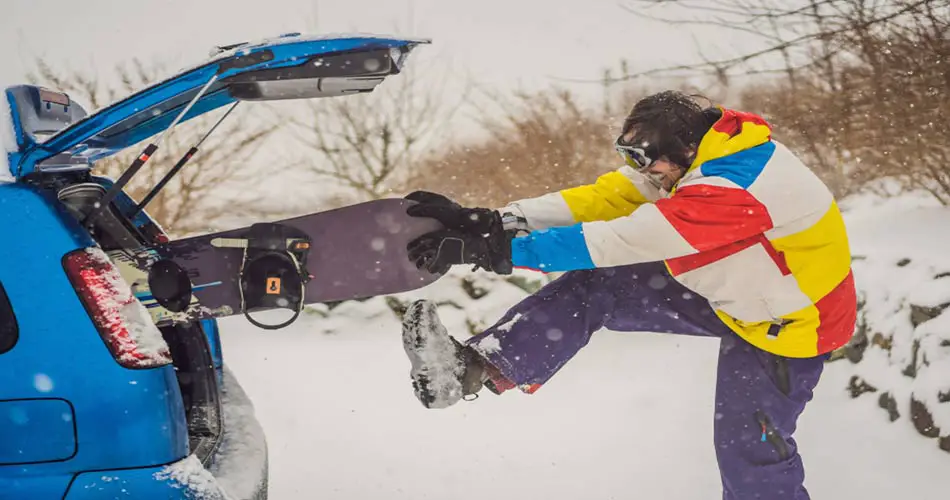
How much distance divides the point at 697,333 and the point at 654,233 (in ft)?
2.51

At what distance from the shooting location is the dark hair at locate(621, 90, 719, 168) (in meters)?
2.45

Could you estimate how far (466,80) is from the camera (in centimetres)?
829

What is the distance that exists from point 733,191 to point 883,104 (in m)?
3.67

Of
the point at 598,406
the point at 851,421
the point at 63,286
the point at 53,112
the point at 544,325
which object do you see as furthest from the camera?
the point at 598,406

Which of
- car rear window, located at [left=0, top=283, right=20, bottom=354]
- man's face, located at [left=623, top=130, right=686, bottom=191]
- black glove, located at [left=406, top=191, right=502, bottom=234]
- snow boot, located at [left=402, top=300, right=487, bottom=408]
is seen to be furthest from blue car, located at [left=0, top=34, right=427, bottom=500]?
man's face, located at [left=623, top=130, right=686, bottom=191]

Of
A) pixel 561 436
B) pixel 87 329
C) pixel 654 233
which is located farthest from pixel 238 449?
pixel 561 436

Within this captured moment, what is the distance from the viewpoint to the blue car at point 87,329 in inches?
66.3

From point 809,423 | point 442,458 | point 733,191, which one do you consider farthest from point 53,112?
point 809,423

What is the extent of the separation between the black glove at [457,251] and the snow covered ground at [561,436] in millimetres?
1472

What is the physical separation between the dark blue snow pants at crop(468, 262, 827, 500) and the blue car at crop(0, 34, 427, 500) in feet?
3.39

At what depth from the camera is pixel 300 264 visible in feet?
6.81

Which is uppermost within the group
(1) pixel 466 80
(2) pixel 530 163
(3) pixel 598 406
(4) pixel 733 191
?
(4) pixel 733 191

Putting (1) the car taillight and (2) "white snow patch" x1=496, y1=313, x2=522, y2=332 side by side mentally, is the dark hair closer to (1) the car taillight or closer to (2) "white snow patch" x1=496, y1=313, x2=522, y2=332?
(2) "white snow patch" x1=496, y1=313, x2=522, y2=332

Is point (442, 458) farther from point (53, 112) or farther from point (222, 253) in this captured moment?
point (53, 112)
